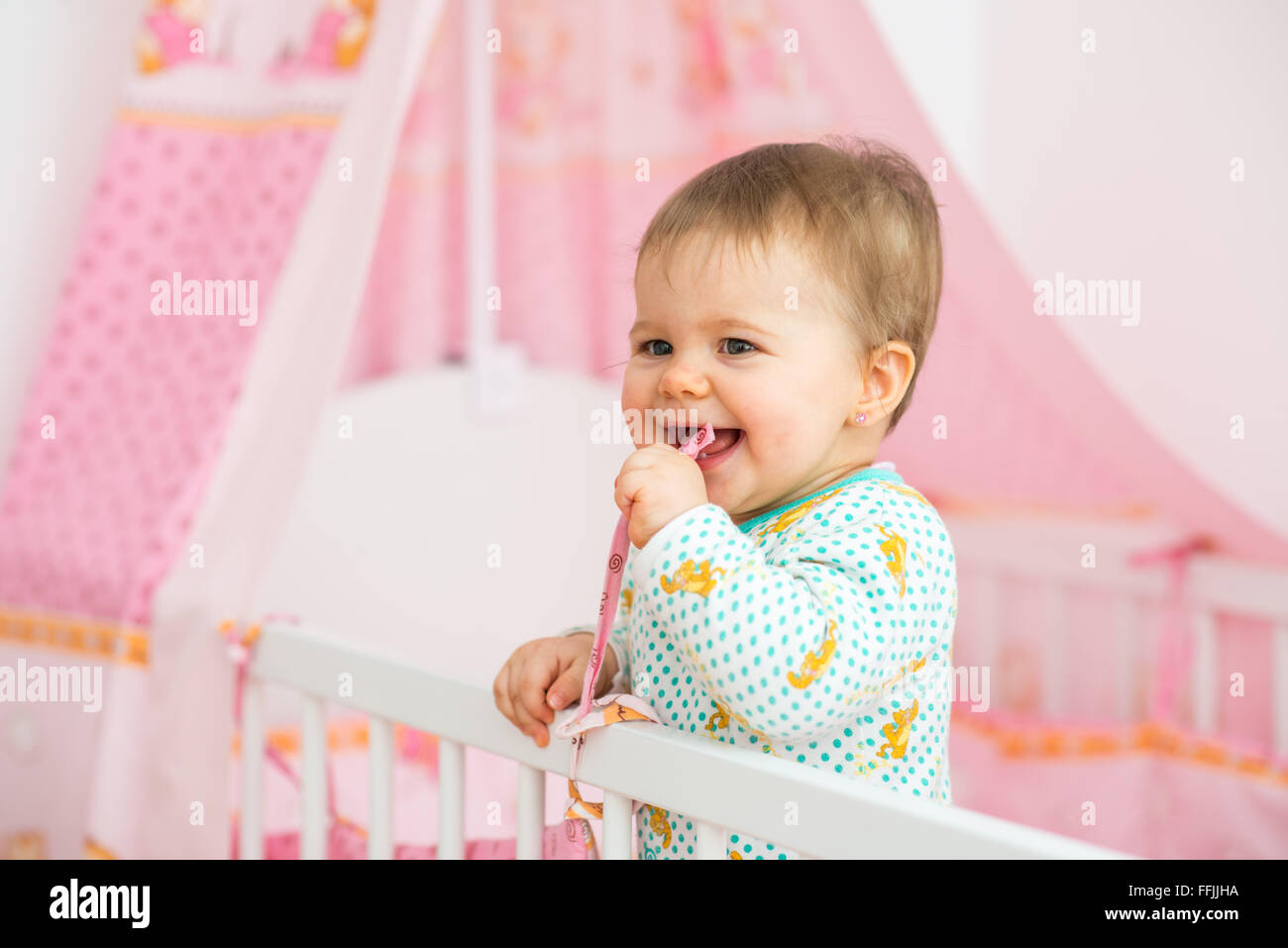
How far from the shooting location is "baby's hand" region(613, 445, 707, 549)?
0.85 meters

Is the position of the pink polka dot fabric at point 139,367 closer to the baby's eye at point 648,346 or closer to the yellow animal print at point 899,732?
the baby's eye at point 648,346

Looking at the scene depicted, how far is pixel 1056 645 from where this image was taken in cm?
211

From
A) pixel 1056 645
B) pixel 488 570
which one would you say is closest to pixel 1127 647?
pixel 1056 645

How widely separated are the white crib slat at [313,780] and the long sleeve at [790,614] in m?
0.54

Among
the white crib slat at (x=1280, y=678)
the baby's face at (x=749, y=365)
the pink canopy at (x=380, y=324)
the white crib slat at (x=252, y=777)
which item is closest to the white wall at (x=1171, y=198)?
the pink canopy at (x=380, y=324)

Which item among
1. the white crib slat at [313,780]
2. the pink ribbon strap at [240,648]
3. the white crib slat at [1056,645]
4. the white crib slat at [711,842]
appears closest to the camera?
the white crib slat at [711,842]

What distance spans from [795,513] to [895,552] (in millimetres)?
101

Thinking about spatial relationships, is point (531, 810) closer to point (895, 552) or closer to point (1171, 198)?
point (895, 552)

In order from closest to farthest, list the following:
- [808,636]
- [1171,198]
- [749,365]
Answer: [808,636], [749,365], [1171,198]

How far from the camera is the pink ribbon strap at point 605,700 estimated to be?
912mm

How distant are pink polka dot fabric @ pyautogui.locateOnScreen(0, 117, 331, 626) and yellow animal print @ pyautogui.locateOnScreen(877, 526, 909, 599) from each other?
79cm

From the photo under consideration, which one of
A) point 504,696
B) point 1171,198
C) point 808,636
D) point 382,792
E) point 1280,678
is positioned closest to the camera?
point 808,636
